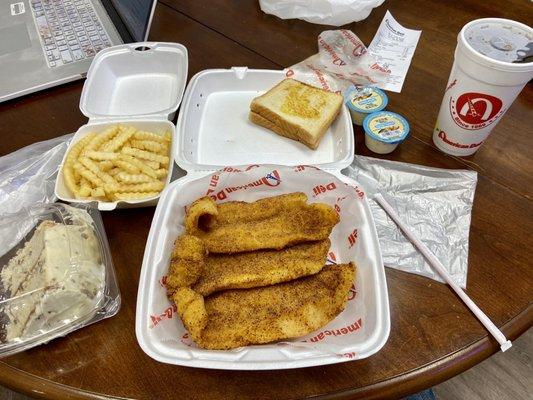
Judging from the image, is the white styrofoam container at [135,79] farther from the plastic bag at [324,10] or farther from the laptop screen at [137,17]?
the plastic bag at [324,10]

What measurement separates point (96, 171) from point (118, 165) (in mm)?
58

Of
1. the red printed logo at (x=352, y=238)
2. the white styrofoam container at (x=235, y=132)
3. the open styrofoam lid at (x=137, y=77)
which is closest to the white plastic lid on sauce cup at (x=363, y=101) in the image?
the white styrofoam container at (x=235, y=132)

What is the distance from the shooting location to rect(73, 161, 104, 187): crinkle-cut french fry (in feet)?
3.14

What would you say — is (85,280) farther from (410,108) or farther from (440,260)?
(410,108)

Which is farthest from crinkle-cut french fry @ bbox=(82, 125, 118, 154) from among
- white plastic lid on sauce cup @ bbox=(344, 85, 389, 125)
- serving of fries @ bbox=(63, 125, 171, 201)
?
white plastic lid on sauce cup @ bbox=(344, 85, 389, 125)

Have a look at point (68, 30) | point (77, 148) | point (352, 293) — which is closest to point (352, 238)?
Result: point (352, 293)

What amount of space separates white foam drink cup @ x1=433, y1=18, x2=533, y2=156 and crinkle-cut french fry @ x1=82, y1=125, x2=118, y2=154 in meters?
0.89

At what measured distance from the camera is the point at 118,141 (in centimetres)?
105

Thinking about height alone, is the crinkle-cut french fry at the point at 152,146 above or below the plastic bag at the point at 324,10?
below

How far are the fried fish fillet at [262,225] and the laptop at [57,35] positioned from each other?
0.80m

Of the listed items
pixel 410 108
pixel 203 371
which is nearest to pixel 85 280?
pixel 203 371

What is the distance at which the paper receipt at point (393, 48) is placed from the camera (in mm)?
1280

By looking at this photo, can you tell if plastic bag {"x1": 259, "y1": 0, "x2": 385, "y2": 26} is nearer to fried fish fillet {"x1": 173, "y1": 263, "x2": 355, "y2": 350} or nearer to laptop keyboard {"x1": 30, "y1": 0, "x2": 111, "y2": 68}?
laptop keyboard {"x1": 30, "y1": 0, "x2": 111, "y2": 68}

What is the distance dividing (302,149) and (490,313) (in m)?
0.65
